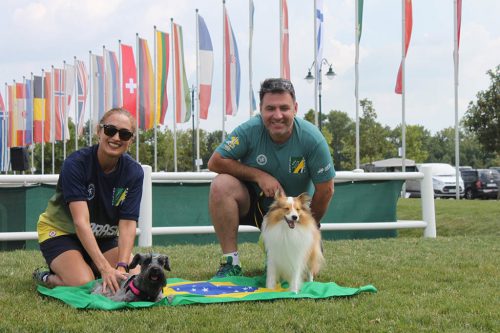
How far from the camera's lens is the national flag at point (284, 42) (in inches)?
985

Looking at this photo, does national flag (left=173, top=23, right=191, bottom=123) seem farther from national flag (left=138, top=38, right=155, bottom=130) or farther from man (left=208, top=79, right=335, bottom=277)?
man (left=208, top=79, right=335, bottom=277)

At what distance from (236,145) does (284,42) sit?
65.2 feet

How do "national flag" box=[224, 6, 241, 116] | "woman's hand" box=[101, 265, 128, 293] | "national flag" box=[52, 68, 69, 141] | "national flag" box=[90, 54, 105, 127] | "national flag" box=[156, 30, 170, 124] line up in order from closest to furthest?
"woman's hand" box=[101, 265, 128, 293] → "national flag" box=[224, 6, 241, 116] → "national flag" box=[156, 30, 170, 124] → "national flag" box=[90, 54, 105, 127] → "national flag" box=[52, 68, 69, 141]

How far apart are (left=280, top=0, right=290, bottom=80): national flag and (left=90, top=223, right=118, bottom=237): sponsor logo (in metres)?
19.9

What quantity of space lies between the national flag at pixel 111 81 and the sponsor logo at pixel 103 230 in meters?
26.3

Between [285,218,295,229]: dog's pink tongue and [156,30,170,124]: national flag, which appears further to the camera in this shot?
[156,30,170,124]: national flag

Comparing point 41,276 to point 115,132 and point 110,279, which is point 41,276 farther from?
point 115,132

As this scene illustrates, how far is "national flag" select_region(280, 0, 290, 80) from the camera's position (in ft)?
82.1

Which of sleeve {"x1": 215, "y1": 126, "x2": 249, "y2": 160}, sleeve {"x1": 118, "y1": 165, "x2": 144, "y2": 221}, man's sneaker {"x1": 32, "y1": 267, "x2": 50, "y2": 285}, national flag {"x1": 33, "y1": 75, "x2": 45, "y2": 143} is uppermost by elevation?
national flag {"x1": 33, "y1": 75, "x2": 45, "y2": 143}

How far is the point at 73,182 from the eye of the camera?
515cm

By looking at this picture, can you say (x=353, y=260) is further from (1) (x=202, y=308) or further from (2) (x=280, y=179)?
(1) (x=202, y=308)

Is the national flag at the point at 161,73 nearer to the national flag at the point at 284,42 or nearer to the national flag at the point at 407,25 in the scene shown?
the national flag at the point at 284,42

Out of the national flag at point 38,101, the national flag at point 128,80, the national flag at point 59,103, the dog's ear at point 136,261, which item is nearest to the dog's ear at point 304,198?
the dog's ear at point 136,261

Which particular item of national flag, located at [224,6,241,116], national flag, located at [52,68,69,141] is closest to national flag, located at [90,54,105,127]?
national flag, located at [52,68,69,141]
